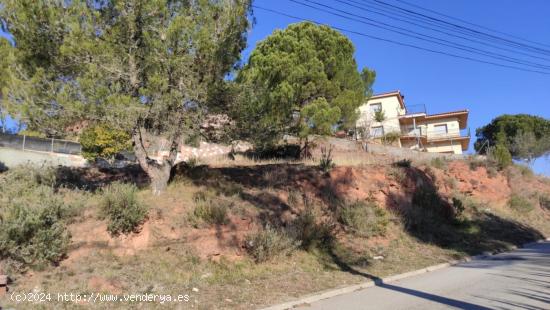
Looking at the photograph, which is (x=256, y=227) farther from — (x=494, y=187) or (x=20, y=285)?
(x=494, y=187)

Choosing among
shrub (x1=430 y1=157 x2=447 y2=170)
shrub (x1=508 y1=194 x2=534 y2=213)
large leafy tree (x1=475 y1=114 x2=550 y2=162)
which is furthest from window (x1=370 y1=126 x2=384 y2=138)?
shrub (x1=508 y1=194 x2=534 y2=213)

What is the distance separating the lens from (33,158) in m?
20.3

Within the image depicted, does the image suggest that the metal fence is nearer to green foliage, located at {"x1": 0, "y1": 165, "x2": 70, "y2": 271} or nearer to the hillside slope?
the hillside slope

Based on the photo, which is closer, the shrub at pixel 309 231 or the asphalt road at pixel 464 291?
the asphalt road at pixel 464 291

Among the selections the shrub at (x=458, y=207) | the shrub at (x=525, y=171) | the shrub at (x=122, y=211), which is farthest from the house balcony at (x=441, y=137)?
the shrub at (x=122, y=211)

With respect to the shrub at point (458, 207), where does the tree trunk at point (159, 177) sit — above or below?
above

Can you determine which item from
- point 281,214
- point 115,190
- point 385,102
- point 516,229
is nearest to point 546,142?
point 385,102

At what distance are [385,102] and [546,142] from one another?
1845 cm

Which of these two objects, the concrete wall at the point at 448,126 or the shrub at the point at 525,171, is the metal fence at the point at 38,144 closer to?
the shrub at the point at 525,171

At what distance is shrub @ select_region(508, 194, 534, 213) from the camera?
23609 mm

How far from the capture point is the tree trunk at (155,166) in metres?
11.6

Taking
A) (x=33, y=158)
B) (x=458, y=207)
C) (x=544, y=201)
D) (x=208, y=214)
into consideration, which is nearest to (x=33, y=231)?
(x=208, y=214)

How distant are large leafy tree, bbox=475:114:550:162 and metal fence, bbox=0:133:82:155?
130 feet

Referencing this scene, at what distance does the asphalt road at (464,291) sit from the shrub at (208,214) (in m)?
3.61
